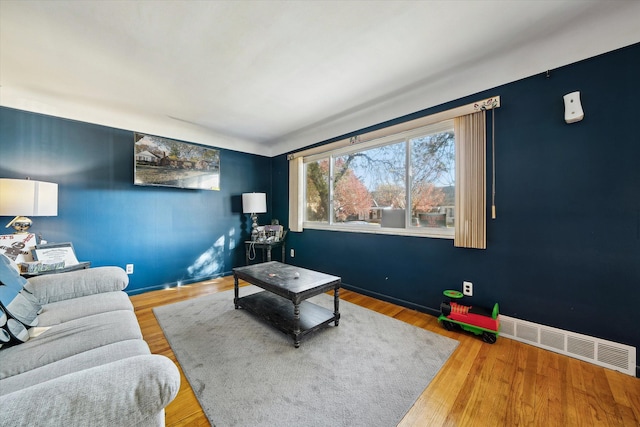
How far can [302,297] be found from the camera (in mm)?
1930

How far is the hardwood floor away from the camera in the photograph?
4.11 ft

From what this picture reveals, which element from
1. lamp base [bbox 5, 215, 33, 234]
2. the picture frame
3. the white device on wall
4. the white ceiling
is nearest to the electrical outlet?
the white device on wall

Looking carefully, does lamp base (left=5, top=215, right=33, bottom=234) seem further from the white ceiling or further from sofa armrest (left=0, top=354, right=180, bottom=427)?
sofa armrest (left=0, top=354, right=180, bottom=427)

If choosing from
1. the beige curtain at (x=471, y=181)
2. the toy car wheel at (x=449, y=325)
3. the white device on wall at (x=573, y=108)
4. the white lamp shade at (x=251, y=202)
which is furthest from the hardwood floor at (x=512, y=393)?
the white lamp shade at (x=251, y=202)

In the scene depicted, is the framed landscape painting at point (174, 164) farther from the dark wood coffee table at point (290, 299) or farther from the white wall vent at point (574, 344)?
the white wall vent at point (574, 344)

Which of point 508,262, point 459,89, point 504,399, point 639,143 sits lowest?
point 504,399

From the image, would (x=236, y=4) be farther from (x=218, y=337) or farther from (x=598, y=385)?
(x=598, y=385)

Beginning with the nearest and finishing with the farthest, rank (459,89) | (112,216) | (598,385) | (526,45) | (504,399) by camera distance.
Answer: (504,399), (598,385), (526,45), (459,89), (112,216)

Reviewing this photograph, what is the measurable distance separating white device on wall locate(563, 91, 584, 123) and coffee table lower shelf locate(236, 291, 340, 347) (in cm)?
241

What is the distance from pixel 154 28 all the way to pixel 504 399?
3.25 metres

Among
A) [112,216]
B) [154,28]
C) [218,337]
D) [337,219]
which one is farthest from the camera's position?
[337,219]

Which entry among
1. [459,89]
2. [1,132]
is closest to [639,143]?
[459,89]

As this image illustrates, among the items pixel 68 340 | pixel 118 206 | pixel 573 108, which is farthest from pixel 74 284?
pixel 573 108

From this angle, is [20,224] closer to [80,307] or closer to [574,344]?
[80,307]
